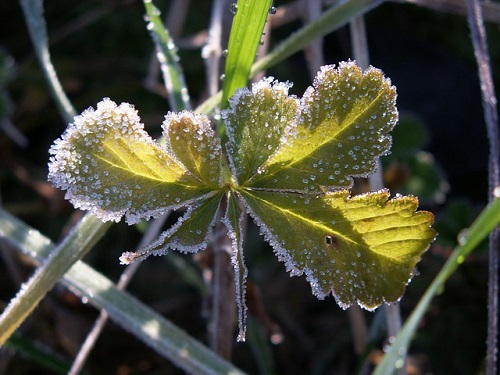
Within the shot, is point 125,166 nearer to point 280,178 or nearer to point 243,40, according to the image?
point 280,178

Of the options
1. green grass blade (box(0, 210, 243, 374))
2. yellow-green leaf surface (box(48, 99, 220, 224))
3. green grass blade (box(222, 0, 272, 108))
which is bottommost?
green grass blade (box(0, 210, 243, 374))

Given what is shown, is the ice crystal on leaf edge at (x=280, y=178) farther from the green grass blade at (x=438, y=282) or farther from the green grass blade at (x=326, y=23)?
the green grass blade at (x=326, y=23)

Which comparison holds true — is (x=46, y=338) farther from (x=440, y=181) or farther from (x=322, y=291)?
(x=440, y=181)

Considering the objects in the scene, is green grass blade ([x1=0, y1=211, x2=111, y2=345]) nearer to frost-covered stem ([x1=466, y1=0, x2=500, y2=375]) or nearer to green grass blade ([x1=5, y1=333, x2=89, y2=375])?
green grass blade ([x1=5, y1=333, x2=89, y2=375])

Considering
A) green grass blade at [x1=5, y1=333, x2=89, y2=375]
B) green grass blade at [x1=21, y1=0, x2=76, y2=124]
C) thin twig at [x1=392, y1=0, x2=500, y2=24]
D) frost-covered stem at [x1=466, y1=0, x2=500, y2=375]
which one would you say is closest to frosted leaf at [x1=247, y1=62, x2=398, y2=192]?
frost-covered stem at [x1=466, y1=0, x2=500, y2=375]

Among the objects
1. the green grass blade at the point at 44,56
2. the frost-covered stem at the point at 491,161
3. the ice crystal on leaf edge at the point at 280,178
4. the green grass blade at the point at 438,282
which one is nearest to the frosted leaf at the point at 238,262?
the ice crystal on leaf edge at the point at 280,178

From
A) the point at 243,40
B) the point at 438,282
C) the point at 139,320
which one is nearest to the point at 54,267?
the point at 139,320
